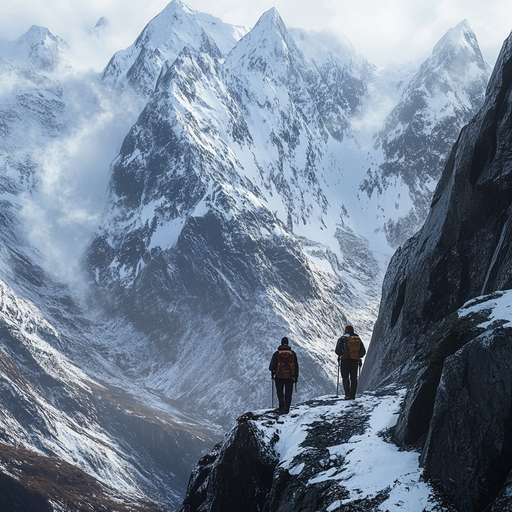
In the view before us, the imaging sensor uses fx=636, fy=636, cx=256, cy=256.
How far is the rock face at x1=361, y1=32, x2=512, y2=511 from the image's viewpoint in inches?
622

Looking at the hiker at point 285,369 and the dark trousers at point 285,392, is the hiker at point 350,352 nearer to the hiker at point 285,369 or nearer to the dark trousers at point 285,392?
the hiker at point 285,369

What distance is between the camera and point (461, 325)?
788 inches

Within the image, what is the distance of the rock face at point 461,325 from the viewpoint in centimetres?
1579

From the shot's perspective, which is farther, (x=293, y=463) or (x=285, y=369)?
(x=285, y=369)

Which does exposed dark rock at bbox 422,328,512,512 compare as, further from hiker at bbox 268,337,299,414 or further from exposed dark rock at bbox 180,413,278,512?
hiker at bbox 268,337,299,414

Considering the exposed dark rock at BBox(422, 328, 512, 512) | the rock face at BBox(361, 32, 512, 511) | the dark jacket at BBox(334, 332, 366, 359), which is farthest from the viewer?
the dark jacket at BBox(334, 332, 366, 359)

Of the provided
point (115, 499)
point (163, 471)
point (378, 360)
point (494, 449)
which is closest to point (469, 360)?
point (494, 449)

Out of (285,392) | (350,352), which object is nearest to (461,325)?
(350,352)

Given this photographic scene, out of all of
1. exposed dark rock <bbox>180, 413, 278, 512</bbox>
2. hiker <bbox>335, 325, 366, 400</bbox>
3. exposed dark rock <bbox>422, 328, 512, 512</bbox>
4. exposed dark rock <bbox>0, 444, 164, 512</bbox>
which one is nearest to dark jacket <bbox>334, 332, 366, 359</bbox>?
hiker <bbox>335, 325, 366, 400</bbox>

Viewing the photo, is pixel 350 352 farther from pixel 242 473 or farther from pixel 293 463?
pixel 242 473

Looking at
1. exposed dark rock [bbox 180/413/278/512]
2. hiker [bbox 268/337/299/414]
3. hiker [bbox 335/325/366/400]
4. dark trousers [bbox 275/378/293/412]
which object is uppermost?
hiker [bbox 335/325/366/400]

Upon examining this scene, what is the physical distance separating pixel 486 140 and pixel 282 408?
20.0 metres

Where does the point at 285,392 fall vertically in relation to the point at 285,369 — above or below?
below

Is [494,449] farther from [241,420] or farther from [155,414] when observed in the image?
[155,414]
